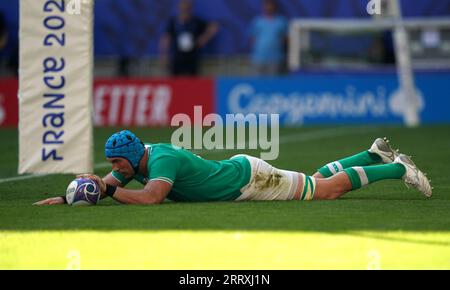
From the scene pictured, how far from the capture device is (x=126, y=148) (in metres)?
10.0

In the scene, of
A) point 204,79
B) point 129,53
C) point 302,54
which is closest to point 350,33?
point 302,54

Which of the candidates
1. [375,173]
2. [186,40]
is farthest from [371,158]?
[186,40]

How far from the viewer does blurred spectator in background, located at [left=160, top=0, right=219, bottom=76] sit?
1067 inches

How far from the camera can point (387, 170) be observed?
35.1 feet

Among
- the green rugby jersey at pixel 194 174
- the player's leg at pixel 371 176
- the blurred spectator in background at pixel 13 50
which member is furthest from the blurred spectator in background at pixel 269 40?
the green rugby jersey at pixel 194 174

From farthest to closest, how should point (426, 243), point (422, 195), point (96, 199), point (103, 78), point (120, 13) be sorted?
point (120, 13) → point (103, 78) → point (422, 195) → point (96, 199) → point (426, 243)

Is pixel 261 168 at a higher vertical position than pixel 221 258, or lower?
higher

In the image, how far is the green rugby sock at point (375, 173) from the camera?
35.1ft

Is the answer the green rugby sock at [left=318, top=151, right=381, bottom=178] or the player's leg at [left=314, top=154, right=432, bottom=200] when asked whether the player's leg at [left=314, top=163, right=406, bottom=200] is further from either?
the green rugby sock at [left=318, top=151, right=381, bottom=178]

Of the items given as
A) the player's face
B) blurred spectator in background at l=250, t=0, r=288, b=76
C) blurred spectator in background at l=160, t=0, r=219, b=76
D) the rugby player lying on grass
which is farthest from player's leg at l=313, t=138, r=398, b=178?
blurred spectator in background at l=160, t=0, r=219, b=76

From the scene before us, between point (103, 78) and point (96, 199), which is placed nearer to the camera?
point (96, 199)

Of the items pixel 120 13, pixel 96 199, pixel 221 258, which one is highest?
pixel 120 13

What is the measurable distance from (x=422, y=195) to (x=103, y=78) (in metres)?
15.9

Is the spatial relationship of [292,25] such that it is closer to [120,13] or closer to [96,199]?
[120,13]
